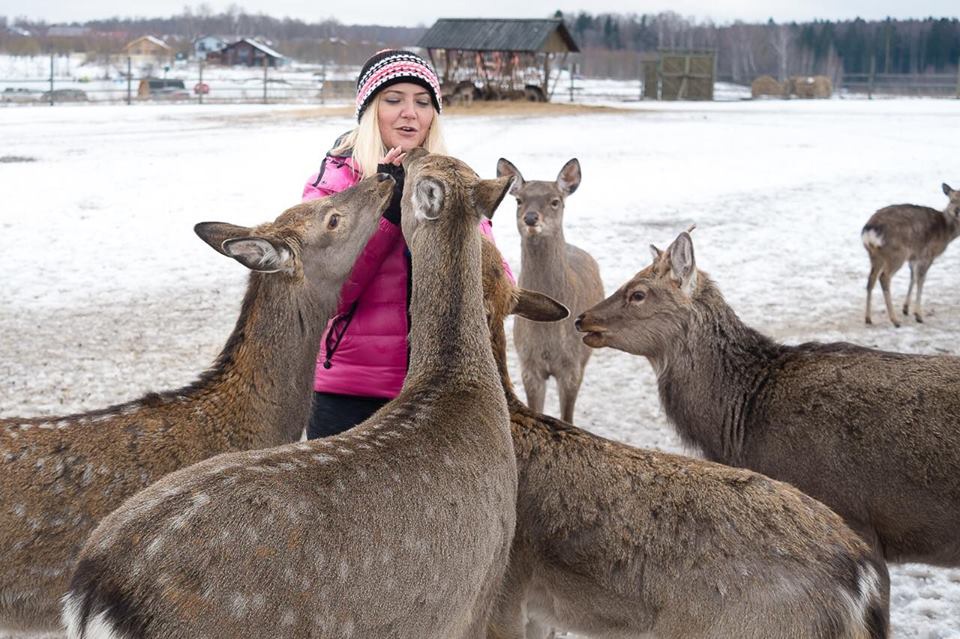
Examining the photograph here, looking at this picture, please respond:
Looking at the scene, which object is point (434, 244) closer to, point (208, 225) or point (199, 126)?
point (208, 225)

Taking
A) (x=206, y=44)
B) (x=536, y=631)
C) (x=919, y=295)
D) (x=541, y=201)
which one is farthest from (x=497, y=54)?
(x=206, y=44)

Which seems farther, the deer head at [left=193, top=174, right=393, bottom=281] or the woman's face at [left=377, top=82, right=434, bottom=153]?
the woman's face at [left=377, top=82, right=434, bottom=153]

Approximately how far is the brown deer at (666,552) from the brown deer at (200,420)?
854mm

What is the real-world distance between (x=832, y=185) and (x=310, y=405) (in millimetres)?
16750

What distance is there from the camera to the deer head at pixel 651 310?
18.9 feet

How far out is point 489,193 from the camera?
3.97 metres

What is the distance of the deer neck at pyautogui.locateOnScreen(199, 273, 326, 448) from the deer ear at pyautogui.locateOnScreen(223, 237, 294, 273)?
0.13 metres

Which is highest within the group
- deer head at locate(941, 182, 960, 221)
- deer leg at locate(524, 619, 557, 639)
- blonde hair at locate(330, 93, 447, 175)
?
blonde hair at locate(330, 93, 447, 175)

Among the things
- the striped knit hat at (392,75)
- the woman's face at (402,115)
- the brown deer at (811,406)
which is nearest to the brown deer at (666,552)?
the brown deer at (811,406)

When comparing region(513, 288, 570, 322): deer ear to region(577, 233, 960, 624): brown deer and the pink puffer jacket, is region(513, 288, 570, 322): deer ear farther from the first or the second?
region(577, 233, 960, 624): brown deer

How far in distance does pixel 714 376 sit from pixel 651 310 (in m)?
0.51

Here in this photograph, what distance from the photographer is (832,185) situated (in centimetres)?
1939

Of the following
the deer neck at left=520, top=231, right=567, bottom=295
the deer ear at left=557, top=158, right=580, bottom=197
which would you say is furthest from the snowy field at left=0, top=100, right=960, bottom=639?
the deer ear at left=557, top=158, right=580, bottom=197

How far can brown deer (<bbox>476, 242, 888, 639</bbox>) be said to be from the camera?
352 centimetres
